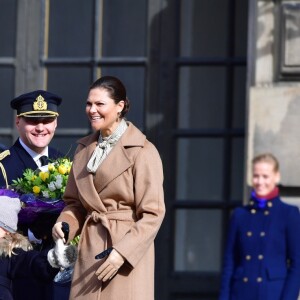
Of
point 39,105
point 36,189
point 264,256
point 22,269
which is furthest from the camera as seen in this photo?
point 39,105

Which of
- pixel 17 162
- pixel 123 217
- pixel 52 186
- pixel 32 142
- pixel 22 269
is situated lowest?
pixel 22 269

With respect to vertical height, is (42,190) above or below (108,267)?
above

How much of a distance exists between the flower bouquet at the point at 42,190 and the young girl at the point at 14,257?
0.45 ft

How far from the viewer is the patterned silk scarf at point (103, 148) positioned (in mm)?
7578

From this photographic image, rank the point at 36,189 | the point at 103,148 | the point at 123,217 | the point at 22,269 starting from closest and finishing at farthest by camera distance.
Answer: the point at 123,217 < the point at 103,148 < the point at 22,269 < the point at 36,189

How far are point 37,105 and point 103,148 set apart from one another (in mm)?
1140

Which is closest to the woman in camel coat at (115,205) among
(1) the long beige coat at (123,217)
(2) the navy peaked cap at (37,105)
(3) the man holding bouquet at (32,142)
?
(1) the long beige coat at (123,217)

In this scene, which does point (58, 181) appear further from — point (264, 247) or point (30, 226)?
point (264, 247)

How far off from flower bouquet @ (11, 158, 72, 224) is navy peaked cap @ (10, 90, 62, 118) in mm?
402

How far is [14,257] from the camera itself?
799cm

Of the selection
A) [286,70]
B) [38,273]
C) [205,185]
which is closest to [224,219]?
[205,185]

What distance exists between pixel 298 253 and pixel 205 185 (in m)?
2.88

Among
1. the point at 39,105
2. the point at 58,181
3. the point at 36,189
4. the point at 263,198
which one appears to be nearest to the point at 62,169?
the point at 58,181

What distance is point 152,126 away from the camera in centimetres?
997
